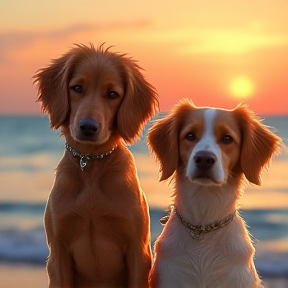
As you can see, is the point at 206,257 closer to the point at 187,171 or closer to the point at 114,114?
the point at 187,171

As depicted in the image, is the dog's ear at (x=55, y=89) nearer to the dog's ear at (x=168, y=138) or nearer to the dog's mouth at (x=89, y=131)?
the dog's mouth at (x=89, y=131)

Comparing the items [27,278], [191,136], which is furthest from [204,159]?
[27,278]

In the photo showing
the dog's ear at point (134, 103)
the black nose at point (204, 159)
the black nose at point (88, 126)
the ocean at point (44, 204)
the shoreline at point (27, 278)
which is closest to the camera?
the black nose at point (204, 159)

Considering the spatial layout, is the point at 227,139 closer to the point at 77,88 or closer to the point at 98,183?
the point at 98,183

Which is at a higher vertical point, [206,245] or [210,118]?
[210,118]

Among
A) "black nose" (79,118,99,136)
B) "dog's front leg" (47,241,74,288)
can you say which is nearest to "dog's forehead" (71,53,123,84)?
"black nose" (79,118,99,136)

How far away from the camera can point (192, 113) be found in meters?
4.44

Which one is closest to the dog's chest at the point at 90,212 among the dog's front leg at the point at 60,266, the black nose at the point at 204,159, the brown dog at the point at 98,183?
the brown dog at the point at 98,183

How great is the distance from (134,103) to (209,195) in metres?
0.75

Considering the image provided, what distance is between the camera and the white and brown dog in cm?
432

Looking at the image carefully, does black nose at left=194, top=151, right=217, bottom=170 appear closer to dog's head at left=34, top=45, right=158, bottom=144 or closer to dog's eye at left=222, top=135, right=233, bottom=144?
dog's eye at left=222, top=135, right=233, bottom=144

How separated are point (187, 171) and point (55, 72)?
1.15m

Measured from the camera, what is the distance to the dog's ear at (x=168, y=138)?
14.6 ft

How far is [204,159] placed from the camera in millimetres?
4105
